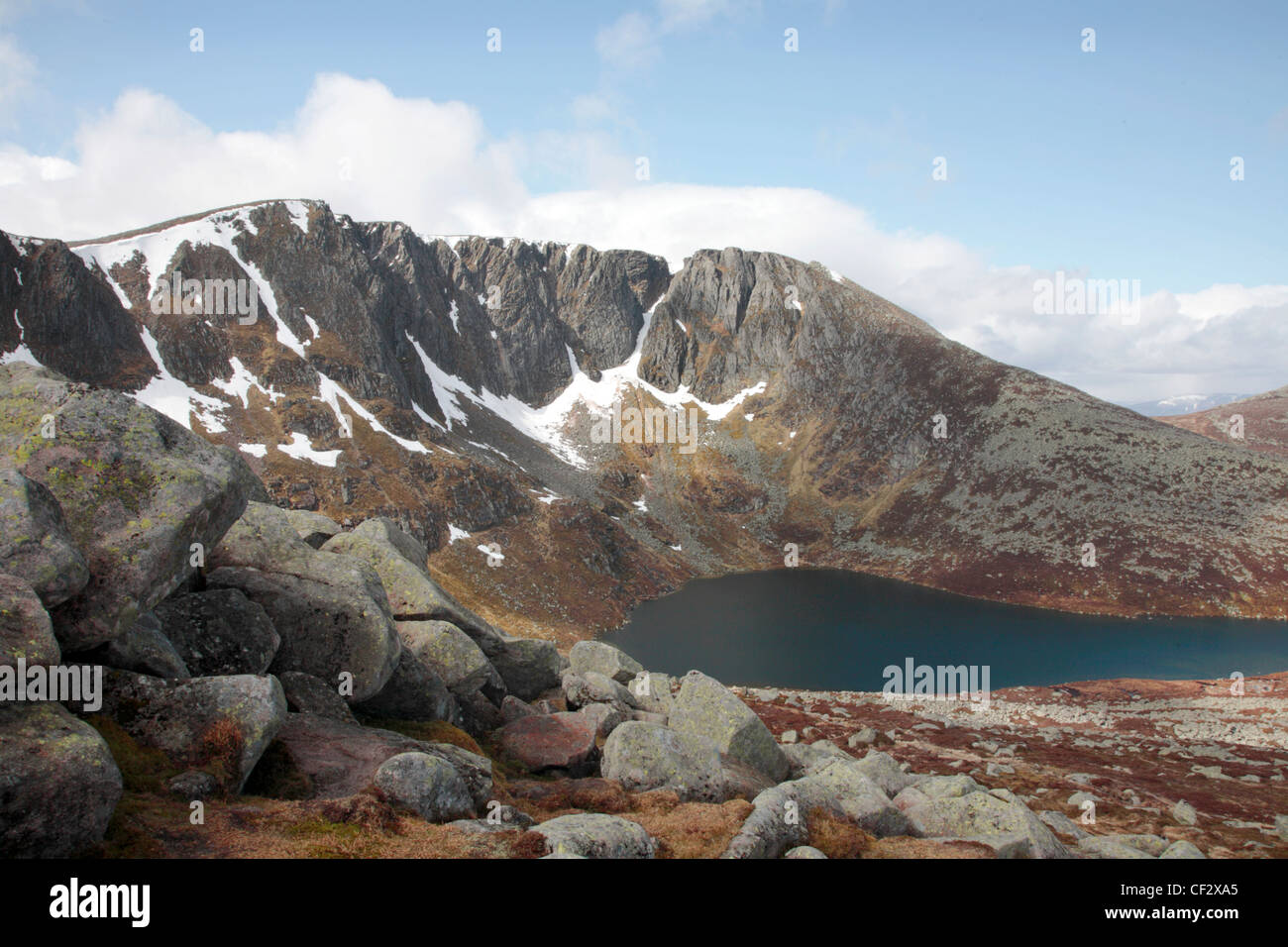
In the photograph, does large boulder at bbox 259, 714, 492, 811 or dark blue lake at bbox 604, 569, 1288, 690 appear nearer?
large boulder at bbox 259, 714, 492, 811

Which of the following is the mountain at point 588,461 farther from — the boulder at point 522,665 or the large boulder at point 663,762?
the large boulder at point 663,762

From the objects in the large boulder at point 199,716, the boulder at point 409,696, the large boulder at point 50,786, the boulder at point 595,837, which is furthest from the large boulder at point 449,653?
the large boulder at point 50,786

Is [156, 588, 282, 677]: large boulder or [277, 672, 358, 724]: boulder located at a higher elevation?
[156, 588, 282, 677]: large boulder

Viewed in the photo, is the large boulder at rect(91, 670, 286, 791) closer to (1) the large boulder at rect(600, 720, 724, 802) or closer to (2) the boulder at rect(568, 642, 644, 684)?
(1) the large boulder at rect(600, 720, 724, 802)

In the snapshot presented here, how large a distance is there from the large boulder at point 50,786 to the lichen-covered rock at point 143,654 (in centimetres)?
370

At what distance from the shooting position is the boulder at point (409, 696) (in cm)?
2055

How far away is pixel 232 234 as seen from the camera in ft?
478

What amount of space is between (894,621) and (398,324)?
142 m

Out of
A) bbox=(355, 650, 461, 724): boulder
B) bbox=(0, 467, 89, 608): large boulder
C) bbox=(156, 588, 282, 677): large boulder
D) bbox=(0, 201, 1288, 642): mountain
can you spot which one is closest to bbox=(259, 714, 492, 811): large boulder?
bbox=(156, 588, 282, 677): large boulder

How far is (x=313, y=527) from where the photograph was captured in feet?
88.9

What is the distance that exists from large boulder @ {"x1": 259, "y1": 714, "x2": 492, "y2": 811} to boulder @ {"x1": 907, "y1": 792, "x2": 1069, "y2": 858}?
526 inches

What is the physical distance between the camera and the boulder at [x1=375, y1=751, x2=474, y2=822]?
14.0m
